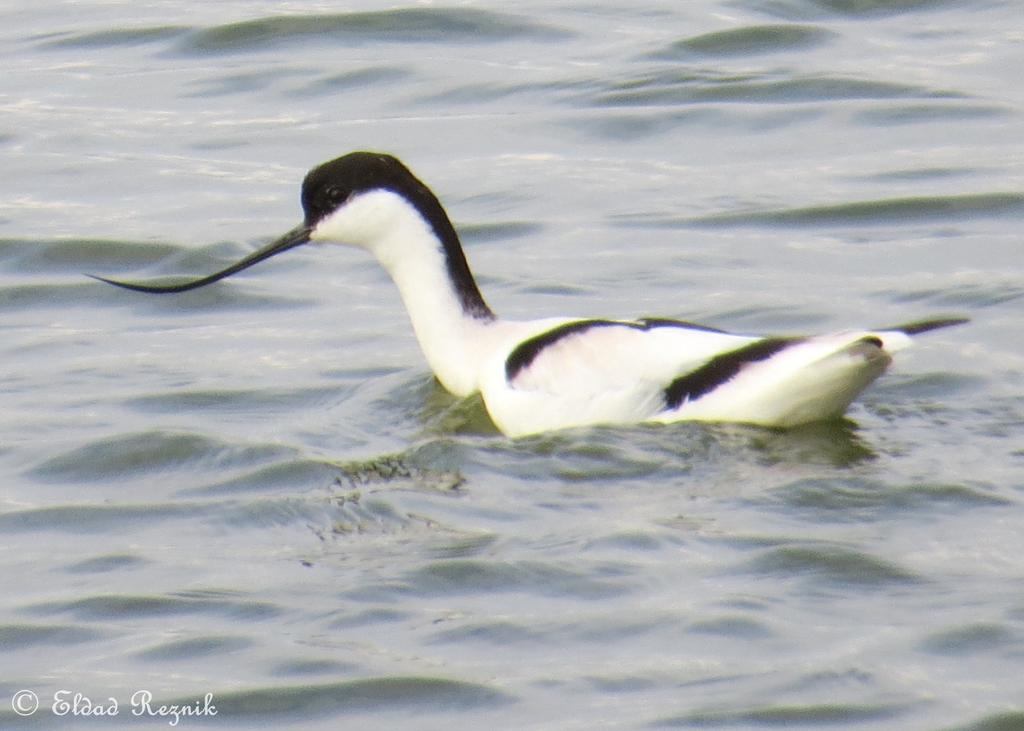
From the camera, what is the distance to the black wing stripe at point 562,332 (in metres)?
7.37

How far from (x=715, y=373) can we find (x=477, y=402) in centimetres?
108

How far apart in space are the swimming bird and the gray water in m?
0.11

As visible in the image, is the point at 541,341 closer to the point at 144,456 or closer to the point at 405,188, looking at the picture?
the point at 405,188

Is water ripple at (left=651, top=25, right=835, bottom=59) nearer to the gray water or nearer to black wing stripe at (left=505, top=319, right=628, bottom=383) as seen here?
the gray water

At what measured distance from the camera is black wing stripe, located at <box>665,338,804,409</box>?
7.14 meters

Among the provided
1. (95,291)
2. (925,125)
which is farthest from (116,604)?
(925,125)

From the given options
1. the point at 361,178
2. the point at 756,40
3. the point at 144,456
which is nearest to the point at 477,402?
the point at 361,178

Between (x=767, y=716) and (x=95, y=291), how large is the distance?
5.31 metres

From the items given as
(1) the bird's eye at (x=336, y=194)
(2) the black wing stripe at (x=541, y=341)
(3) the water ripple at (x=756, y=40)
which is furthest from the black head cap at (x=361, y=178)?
(3) the water ripple at (x=756, y=40)

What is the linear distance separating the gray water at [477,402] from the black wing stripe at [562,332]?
0.89 feet

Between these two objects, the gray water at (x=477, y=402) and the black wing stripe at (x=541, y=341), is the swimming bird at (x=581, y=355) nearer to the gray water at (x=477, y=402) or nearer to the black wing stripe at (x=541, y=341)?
the black wing stripe at (x=541, y=341)

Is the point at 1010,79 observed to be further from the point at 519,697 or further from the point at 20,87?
the point at 519,697

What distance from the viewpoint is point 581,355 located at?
23.9ft

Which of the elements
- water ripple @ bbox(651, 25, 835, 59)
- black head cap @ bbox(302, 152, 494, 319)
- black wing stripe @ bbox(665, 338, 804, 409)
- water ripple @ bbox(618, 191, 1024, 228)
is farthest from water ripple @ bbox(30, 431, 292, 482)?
water ripple @ bbox(651, 25, 835, 59)
